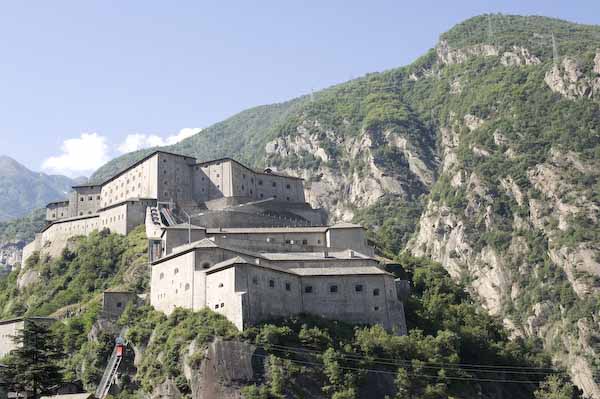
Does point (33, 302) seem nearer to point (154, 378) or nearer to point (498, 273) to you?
point (154, 378)

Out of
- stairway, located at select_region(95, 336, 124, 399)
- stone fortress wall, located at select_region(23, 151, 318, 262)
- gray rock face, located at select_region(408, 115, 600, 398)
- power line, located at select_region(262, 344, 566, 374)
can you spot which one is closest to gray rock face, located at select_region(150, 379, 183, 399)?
stairway, located at select_region(95, 336, 124, 399)

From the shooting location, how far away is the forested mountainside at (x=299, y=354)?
59906 millimetres

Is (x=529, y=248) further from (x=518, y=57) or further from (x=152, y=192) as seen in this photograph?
(x=152, y=192)

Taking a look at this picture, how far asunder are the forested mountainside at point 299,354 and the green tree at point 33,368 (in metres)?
10.9

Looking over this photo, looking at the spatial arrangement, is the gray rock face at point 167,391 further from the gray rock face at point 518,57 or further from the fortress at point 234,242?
the gray rock face at point 518,57

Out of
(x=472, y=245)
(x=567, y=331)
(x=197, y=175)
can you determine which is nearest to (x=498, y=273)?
(x=472, y=245)

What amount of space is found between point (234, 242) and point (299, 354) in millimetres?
18299

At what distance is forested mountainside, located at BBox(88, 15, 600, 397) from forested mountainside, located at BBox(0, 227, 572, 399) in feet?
99.7

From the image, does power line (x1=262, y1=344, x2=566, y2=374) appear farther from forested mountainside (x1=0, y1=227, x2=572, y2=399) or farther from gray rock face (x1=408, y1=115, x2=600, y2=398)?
gray rock face (x1=408, y1=115, x2=600, y2=398)

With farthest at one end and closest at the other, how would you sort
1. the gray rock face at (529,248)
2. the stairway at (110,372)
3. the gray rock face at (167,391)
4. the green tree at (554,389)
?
the gray rock face at (529,248), the green tree at (554,389), the stairway at (110,372), the gray rock face at (167,391)

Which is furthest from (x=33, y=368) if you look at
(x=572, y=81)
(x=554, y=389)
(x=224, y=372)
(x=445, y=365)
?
(x=572, y=81)

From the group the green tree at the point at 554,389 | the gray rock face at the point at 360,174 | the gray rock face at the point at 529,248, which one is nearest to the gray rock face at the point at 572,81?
the gray rock face at the point at 529,248

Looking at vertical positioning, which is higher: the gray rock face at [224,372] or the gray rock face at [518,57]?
the gray rock face at [518,57]

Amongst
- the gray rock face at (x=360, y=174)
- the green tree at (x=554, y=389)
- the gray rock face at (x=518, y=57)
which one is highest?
the gray rock face at (x=518, y=57)
